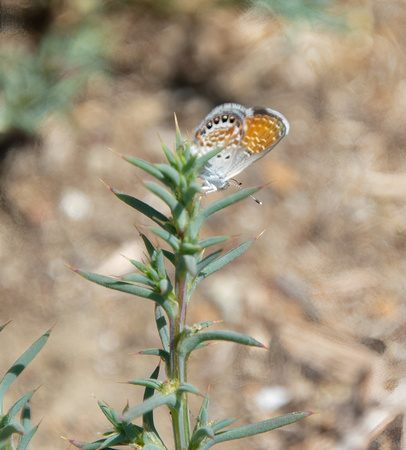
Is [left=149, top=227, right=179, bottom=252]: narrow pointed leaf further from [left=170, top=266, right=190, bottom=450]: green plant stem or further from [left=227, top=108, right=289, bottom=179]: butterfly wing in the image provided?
[left=227, top=108, right=289, bottom=179]: butterfly wing

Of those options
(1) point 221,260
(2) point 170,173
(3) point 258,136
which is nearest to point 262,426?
(1) point 221,260

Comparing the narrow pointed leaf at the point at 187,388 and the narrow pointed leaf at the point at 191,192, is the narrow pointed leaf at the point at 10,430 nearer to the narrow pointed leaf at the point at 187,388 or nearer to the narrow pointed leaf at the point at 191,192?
the narrow pointed leaf at the point at 187,388

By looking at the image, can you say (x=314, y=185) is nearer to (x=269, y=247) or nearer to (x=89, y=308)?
(x=269, y=247)

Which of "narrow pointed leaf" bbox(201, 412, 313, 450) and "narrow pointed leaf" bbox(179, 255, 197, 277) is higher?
"narrow pointed leaf" bbox(179, 255, 197, 277)

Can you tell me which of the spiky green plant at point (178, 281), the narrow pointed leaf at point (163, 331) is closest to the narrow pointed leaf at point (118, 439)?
the spiky green plant at point (178, 281)

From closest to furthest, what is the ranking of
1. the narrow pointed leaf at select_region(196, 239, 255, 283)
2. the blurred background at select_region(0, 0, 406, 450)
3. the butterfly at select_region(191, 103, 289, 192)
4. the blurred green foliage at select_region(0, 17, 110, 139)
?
the narrow pointed leaf at select_region(196, 239, 255, 283) < the butterfly at select_region(191, 103, 289, 192) < the blurred background at select_region(0, 0, 406, 450) < the blurred green foliage at select_region(0, 17, 110, 139)

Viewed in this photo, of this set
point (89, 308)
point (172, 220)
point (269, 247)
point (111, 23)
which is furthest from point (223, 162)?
point (111, 23)

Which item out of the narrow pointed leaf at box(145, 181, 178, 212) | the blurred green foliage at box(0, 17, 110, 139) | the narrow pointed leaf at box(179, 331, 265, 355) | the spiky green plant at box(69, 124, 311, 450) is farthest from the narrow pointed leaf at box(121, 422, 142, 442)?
the blurred green foliage at box(0, 17, 110, 139)
